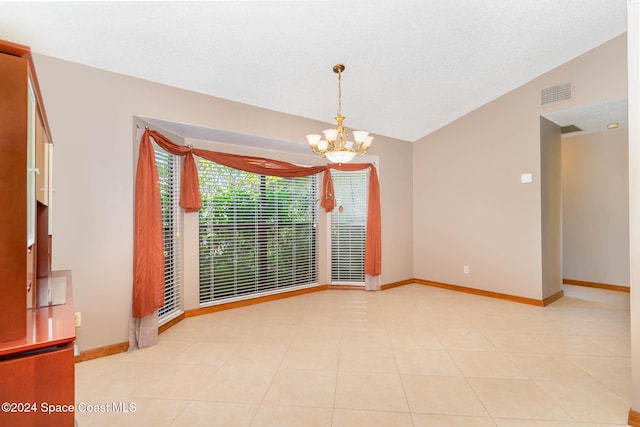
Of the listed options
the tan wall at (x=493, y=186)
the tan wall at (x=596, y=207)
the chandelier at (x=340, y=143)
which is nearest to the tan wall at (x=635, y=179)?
the chandelier at (x=340, y=143)

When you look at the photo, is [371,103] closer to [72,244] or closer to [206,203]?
[206,203]

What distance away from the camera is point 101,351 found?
272 cm

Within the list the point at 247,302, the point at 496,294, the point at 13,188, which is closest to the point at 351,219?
the point at 247,302

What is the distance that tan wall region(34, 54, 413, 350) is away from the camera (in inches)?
99.7

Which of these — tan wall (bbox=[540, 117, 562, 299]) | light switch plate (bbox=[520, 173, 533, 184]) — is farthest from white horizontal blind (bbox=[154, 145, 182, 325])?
tan wall (bbox=[540, 117, 562, 299])

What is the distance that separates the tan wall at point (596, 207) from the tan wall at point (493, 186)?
6.11ft

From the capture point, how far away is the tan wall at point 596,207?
4.87 meters

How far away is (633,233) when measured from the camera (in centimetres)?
180

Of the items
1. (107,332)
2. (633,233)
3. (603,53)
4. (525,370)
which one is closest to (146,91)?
(107,332)

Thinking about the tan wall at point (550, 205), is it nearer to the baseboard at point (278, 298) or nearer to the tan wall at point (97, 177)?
the baseboard at point (278, 298)

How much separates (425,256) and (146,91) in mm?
4691

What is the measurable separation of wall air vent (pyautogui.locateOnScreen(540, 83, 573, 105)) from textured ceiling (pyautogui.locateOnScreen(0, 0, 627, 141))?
0.27 m

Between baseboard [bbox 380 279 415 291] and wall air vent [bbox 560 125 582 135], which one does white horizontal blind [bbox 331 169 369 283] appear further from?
wall air vent [bbox 560 125 582 135]

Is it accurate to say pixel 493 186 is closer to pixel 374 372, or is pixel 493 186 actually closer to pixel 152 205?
pixel 374 372
